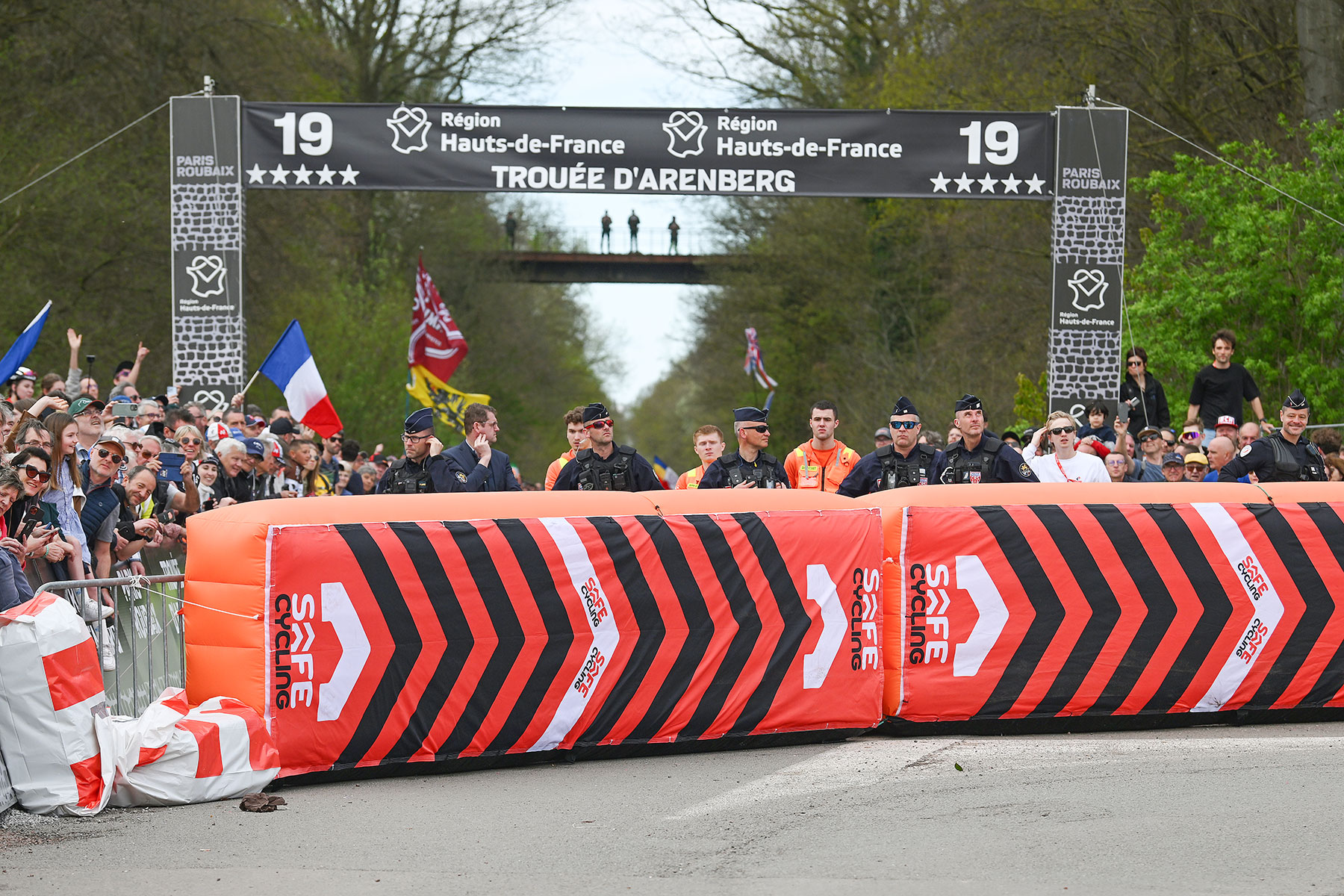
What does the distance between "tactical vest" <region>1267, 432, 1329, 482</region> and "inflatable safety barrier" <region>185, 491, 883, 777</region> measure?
14.8 ft

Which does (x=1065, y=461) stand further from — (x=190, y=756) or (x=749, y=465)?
(x=190, y=756)

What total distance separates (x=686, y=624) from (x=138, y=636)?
3172 millimetres

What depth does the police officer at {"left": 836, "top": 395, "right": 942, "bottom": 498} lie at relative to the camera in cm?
1139

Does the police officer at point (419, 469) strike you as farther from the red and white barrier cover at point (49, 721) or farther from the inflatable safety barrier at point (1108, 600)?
the red and white barrier cover at point (49, 721)

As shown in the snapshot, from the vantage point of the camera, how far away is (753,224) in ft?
145

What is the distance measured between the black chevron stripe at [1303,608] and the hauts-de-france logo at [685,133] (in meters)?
8.75

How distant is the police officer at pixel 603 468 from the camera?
11.6m

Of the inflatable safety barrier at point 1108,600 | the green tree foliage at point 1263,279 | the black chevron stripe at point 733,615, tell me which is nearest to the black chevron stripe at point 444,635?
the black chevron stripe at point 733,615

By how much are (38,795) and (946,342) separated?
1157 inches

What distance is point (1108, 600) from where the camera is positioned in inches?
369

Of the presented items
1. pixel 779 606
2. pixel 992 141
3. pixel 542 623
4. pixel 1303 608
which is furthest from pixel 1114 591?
pixel 992 141

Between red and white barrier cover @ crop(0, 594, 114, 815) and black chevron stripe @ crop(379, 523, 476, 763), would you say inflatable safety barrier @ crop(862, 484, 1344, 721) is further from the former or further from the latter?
red and white barrier cover @ crop(0, 594, 114, 815)

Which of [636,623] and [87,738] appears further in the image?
[636,623]

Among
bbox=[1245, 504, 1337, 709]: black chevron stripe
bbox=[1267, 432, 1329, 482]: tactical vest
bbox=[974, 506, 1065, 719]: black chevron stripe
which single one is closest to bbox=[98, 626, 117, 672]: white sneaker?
bbox=[974, 506, 1065, 719]: black chevron stripe
